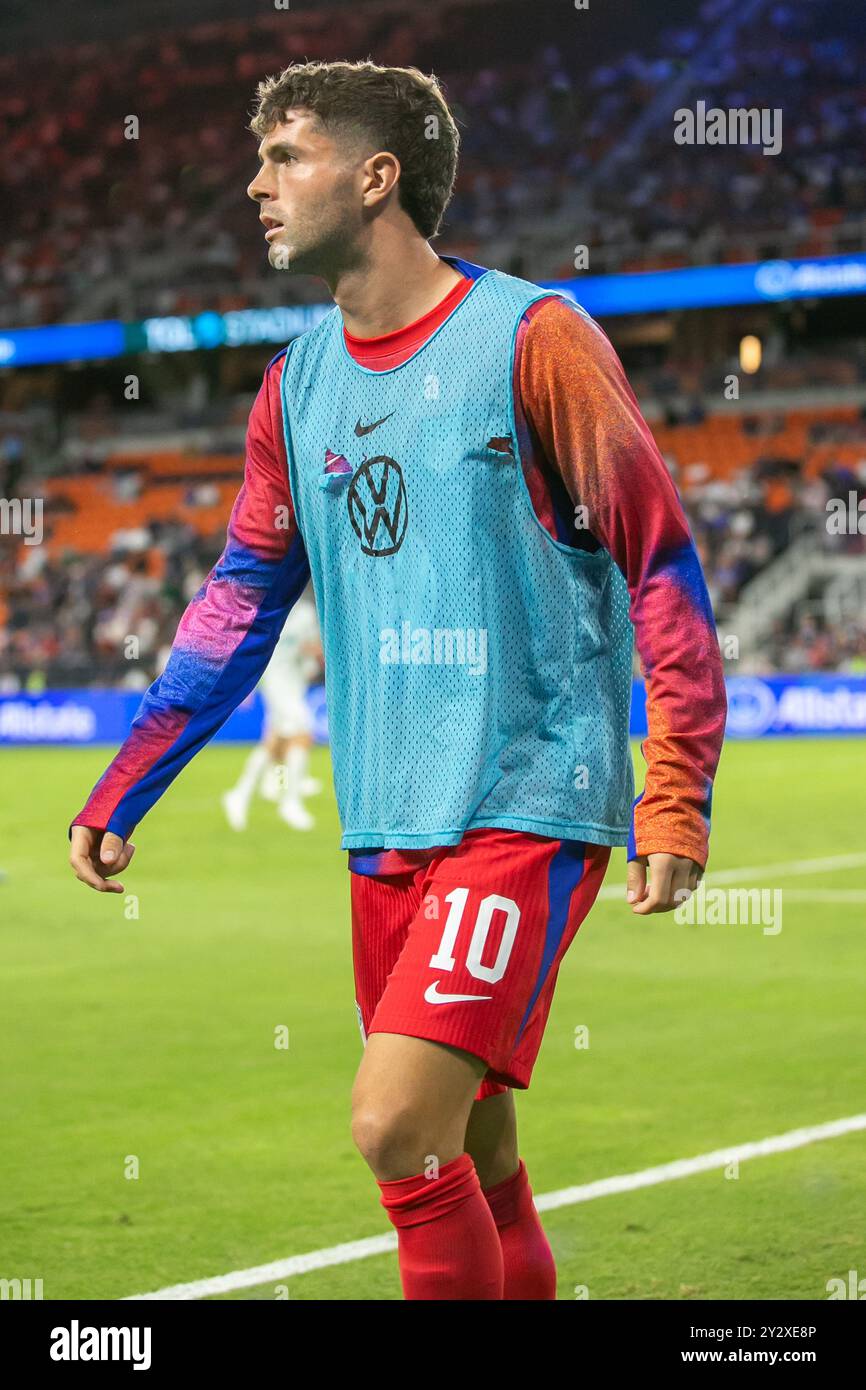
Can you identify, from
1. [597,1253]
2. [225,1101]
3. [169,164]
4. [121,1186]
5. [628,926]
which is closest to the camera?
[597,1253]

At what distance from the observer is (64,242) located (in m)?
36.8

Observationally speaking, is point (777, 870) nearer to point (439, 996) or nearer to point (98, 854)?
point (98, 854)

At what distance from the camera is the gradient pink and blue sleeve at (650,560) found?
2816 mm

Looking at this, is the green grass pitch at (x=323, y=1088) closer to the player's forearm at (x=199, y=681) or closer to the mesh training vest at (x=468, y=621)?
the player's forearm at (x=199, y=681)

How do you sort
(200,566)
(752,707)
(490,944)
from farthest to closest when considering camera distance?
(200,566), (752,707), (490,944)

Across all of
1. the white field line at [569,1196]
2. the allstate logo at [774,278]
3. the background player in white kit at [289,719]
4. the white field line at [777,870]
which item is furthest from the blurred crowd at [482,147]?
the white field line at [569,1196]

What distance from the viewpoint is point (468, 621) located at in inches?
116

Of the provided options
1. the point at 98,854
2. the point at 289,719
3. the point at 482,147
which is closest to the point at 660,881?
the point at 98,854

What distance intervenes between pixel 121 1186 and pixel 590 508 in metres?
3.07

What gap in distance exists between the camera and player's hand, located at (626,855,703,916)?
9.02ft

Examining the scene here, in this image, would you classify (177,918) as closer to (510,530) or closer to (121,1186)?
(121,1186)

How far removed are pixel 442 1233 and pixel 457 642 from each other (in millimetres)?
911

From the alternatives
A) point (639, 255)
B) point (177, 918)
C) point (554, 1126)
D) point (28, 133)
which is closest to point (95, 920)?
point (177, 918)

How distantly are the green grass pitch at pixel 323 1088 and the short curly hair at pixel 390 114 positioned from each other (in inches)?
95.3
